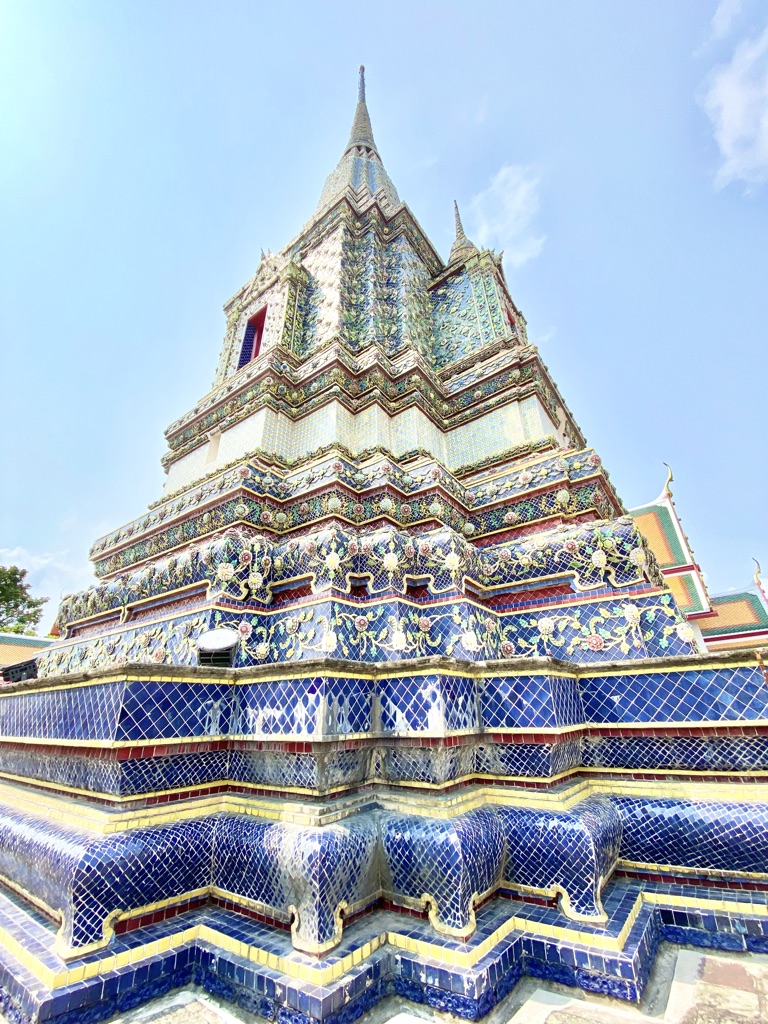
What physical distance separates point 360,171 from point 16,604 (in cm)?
2340

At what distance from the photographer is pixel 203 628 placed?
4250mm

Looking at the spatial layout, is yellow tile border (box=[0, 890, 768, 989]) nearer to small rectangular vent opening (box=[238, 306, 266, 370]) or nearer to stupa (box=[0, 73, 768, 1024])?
stupa (box=[0, 73, 768, 1024])

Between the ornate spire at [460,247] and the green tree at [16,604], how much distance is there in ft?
77.1

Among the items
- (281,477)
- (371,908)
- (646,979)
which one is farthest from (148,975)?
(281,477)

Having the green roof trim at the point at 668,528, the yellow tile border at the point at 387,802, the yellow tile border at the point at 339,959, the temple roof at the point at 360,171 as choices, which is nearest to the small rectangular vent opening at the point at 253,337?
the temple roof at the point at 360,171

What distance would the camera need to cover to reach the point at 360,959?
94.2 inches

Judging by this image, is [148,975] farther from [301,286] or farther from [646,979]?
[301,286]

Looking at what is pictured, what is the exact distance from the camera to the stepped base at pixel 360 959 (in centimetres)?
Result: 217

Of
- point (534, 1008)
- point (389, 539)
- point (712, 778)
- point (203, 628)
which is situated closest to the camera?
point (534, 1008)

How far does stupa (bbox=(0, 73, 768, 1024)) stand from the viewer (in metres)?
2.41

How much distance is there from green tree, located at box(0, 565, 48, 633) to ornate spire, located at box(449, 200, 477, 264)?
2349cm

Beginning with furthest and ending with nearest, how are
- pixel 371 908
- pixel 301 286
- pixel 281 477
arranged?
pixel 301 286, pixel 281 477, pixel 371 908

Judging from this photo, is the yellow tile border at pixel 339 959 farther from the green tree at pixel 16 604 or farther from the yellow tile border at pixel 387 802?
the green tree at pixel 16 604

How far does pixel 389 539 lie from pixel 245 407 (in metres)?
4.11
